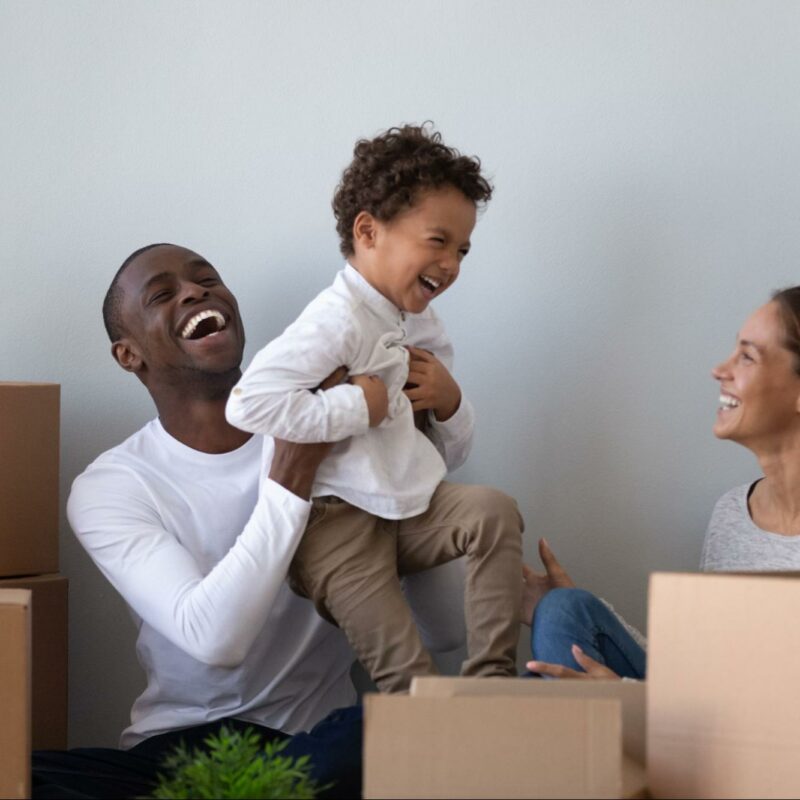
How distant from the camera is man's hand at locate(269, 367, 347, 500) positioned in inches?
67.3

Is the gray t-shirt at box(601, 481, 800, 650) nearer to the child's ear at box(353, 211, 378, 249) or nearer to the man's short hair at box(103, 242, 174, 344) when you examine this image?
the child's ear at box(353, 211, 378, 249)

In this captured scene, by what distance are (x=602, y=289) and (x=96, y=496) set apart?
2.89 feet

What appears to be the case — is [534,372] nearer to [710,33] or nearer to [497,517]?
[497,517]

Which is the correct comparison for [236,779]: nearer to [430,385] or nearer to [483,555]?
[483,555]

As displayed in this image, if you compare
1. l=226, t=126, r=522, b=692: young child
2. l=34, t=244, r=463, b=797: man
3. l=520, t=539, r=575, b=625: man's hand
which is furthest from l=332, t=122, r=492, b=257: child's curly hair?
l=520, t=539, r=575, b=625: man's hand

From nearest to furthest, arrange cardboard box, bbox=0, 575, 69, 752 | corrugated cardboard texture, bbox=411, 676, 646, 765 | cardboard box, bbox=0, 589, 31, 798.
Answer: corrugated cardboard texture, bbox=411, 676, 646, 765 < cardboard box, bbox=0, 589, 31, 798 < cardboard box, bbox=0, 575, 69, 752

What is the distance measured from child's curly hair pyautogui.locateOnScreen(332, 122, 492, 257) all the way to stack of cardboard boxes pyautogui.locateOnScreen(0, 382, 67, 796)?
60 centimetres

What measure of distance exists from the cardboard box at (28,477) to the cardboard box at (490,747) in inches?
39.1

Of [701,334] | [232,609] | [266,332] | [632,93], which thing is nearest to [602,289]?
[701,334]

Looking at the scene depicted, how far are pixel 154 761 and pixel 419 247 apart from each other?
85 centimetres

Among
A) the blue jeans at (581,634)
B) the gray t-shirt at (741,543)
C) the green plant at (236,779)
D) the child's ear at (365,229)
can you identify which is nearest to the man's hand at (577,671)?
the blue jeans at (581,634)

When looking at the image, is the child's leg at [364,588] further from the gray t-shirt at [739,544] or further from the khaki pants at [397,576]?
the gray t-shirt at [739,544]

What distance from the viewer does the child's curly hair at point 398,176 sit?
1.72 m

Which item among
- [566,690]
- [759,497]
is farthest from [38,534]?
[759,497]
